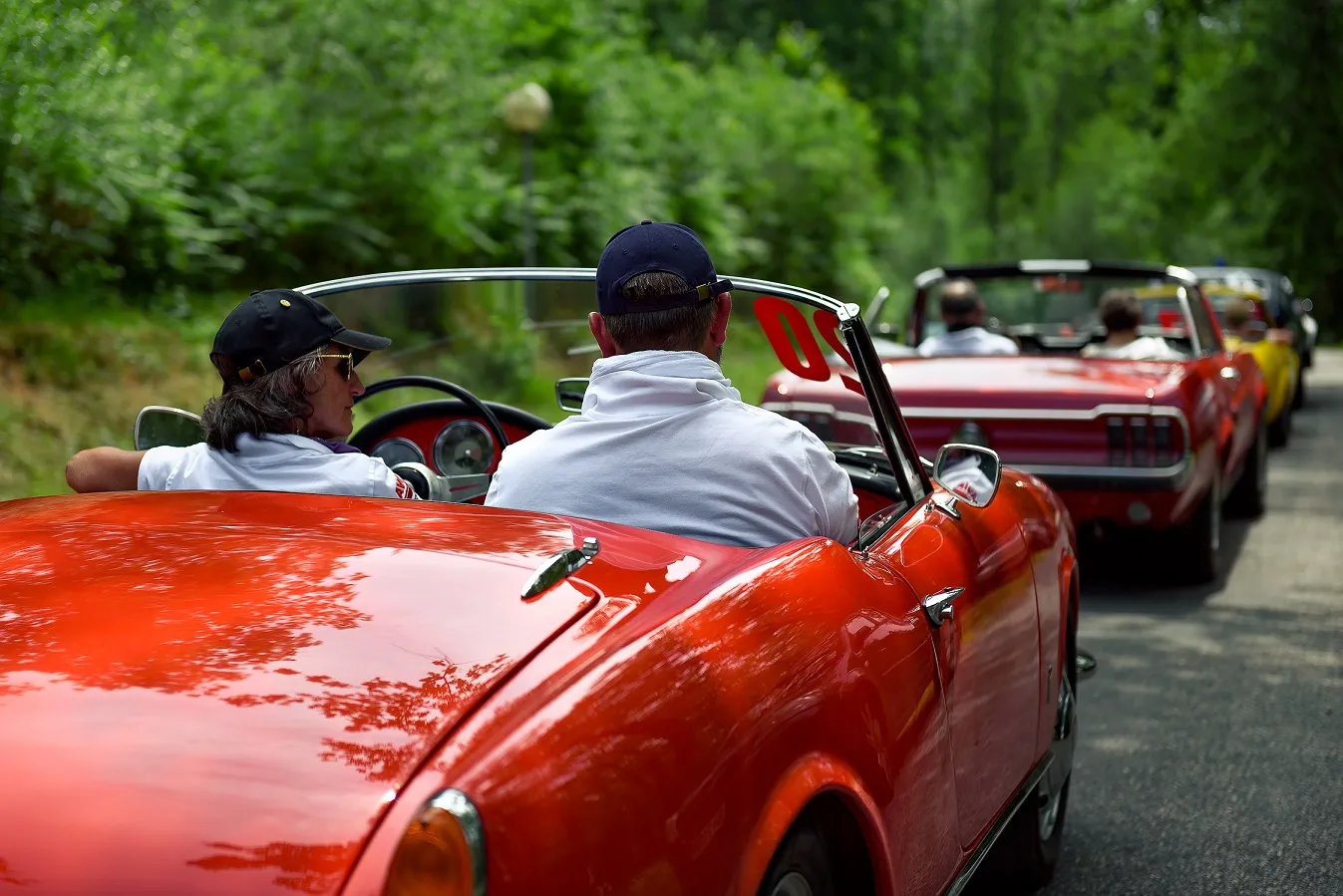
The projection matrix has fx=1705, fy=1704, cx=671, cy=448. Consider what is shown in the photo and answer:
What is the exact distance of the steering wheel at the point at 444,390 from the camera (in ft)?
14.3

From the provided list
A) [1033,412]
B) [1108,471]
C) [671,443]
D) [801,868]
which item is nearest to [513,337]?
[671,443]

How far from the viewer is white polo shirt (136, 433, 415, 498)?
3.23 m

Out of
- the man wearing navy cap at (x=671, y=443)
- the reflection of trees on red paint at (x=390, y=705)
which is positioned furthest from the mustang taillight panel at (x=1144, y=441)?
the reflection of trees on red paint at (x=390, y=705)

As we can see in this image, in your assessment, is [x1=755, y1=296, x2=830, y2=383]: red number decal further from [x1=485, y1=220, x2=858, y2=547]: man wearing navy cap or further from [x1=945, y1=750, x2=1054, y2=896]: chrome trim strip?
[x1=945, y1=750, x2=1054, y2=896]: chrome trim strip

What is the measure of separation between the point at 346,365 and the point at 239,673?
1560 mm

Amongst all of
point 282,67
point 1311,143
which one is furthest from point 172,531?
point 1311,143

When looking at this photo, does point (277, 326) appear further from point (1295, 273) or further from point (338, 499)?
point (1295, 273)

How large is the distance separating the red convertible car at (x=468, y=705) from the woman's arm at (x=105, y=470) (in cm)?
54

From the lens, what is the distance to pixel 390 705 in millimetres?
1924

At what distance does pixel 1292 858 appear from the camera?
434cm

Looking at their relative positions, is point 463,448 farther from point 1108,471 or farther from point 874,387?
point 1108,471

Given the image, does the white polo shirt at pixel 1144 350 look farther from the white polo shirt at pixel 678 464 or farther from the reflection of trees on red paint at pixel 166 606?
the reflection of trees on red paint at pixel 166 606

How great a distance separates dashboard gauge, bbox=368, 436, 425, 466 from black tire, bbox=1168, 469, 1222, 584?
498 cm

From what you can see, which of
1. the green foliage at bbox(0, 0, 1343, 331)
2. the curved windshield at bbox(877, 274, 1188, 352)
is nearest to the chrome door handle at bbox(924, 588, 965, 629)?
the curved windshield at bbox(877, 274, 1188, 352)
